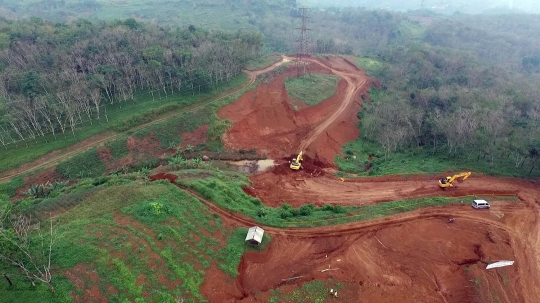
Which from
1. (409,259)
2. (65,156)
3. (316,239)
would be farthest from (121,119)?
(409,259)

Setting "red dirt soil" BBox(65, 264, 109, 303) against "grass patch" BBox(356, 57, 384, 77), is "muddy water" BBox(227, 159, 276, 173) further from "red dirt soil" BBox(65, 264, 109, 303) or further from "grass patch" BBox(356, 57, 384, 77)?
"grass patch" BBox(356, 57, 384, 77)

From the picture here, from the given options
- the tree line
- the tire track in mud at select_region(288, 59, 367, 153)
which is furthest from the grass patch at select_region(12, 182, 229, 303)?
the tree line

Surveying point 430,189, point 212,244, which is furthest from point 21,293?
point 430,189

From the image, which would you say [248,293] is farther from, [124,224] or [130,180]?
[130,180]

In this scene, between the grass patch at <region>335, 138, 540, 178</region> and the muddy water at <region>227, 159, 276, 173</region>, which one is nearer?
the grass patch at <region>335, 138, 540, 178</region>

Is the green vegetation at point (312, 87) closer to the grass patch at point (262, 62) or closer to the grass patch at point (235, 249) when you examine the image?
the grass patch at point (262, 62)

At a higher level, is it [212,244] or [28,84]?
[28,84]
